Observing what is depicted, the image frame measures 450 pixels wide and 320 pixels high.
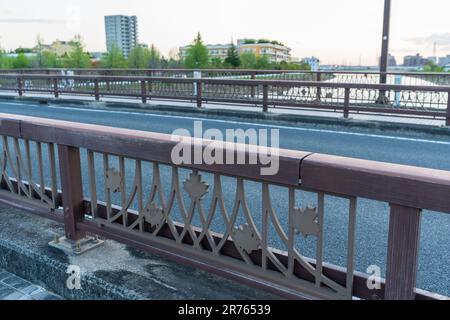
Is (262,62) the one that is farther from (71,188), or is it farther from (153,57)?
(71,188)

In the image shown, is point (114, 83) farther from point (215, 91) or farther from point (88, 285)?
point (88, 285)

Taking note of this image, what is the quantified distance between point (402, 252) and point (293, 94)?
11497 mm

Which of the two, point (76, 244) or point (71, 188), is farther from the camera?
point (76, 244)

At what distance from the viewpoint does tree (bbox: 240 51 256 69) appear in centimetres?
4291

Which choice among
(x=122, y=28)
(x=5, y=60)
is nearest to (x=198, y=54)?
(x=5, y=60)

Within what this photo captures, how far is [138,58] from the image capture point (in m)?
53.5

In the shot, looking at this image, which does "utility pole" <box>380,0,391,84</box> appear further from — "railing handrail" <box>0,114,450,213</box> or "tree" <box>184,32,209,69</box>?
"tree" <box>184,32,209,69</box>

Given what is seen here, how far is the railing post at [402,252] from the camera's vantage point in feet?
6.58

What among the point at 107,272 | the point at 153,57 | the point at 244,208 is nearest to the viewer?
the point at 244,208

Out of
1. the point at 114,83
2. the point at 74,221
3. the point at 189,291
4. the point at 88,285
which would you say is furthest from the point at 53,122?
the point at 114,83

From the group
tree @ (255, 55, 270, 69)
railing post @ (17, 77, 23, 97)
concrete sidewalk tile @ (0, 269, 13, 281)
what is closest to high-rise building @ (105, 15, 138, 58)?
tree @ (255, 55, 270, 69)

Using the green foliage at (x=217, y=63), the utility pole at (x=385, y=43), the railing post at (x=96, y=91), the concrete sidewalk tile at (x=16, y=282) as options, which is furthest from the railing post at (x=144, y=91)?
the green foliage at (x=217, y=63)

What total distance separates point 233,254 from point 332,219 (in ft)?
8.31

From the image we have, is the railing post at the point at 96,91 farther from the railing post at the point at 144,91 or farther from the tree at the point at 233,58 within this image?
the tree at the point at 233,58
